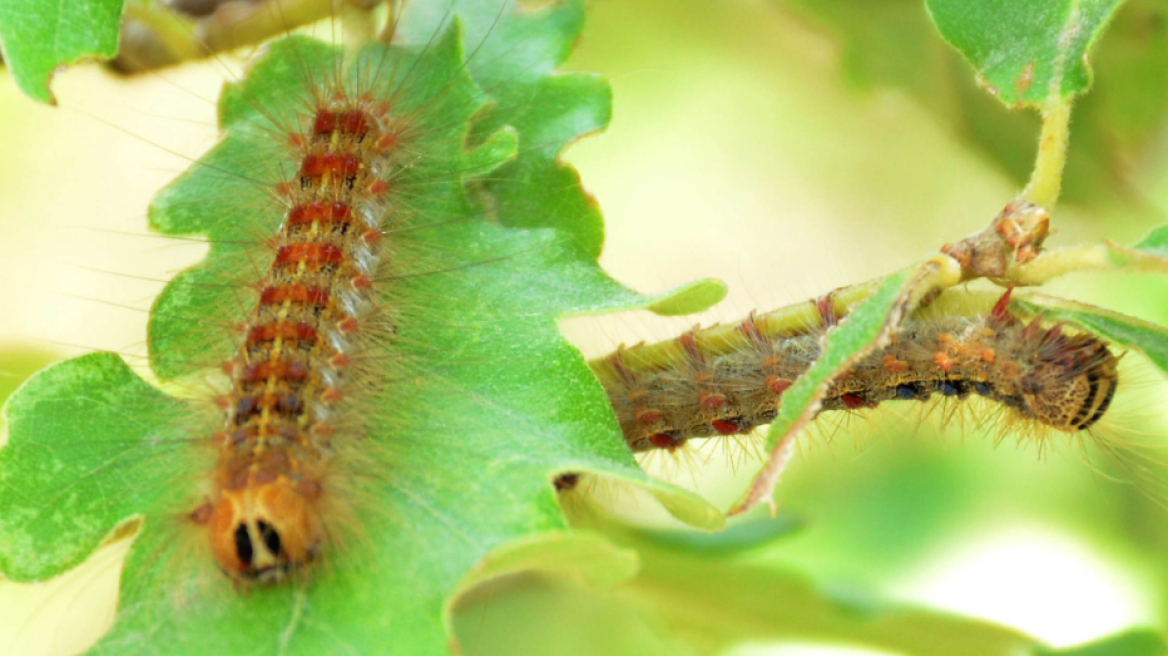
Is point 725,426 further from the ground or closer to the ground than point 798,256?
closer to the ground

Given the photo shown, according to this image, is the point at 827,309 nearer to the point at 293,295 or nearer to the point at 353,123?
the point at 293,295

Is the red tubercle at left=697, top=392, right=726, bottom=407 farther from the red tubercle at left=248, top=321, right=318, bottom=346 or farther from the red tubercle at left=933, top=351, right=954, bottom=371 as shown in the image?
the red tubercle at left=248, top=321, right=318, bottom=346

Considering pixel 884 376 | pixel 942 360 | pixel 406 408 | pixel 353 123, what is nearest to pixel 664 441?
pixel 884 376

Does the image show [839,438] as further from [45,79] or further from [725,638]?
[45,79]

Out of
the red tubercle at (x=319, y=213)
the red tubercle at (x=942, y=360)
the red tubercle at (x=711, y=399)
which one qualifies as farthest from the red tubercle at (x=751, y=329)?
the red tubercle at (x=319, y=213)

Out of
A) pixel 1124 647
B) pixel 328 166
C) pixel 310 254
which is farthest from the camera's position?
pixel 1124 647

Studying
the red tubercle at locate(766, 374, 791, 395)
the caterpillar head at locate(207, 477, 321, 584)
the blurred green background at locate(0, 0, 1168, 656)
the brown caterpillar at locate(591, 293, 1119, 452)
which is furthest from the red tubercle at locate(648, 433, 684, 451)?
the caterpillar head at locate(207, 477, 321, 584)
